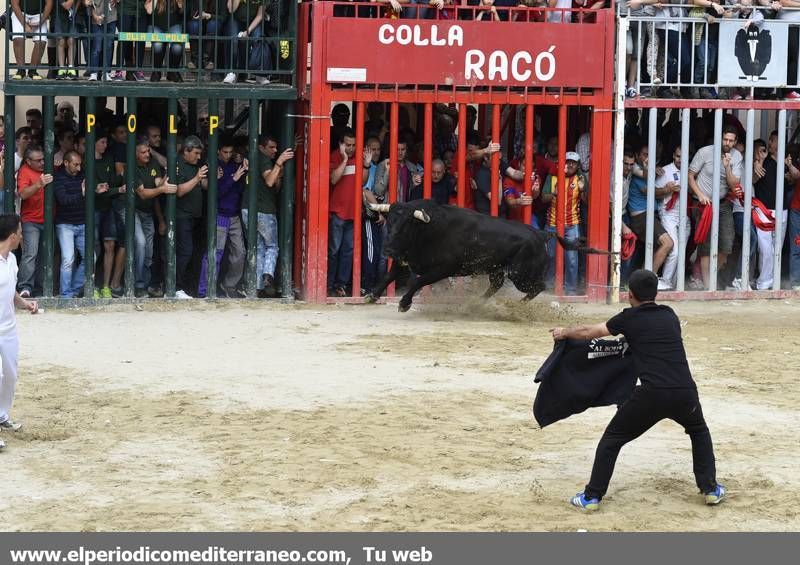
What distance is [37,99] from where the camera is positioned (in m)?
21.6

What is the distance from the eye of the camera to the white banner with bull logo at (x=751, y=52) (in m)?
17.6

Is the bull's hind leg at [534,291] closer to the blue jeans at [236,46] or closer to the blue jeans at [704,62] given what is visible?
the blue jeans at [704,62]

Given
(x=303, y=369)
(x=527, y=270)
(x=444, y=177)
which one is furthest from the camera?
(x=444, y=177)

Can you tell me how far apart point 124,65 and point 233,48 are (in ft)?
3.76

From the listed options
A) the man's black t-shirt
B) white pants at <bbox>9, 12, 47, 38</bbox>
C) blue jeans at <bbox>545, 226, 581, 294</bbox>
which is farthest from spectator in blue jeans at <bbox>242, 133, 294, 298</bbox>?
the man's black t-shirt

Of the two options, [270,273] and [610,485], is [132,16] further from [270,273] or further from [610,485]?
[610,485]

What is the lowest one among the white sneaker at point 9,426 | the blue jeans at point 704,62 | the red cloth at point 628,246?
the white sneaker at point 9,426

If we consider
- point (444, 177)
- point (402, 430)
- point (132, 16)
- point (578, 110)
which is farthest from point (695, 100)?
point (402, 430)

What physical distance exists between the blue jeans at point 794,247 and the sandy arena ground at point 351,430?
2359 millimetres

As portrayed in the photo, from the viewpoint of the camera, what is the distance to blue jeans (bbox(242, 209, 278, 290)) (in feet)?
56.2

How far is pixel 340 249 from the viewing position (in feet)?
56.8

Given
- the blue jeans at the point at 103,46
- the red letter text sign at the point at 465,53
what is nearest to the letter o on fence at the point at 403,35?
the red letter text sign at the point at 465,53

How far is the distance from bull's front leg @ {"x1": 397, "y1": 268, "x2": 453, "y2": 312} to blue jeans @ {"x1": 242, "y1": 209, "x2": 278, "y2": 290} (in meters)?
1.74

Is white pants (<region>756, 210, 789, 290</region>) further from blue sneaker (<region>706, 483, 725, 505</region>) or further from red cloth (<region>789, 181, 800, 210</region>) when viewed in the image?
blue sneaker (<region>706, 483, 725, 505</region>)
